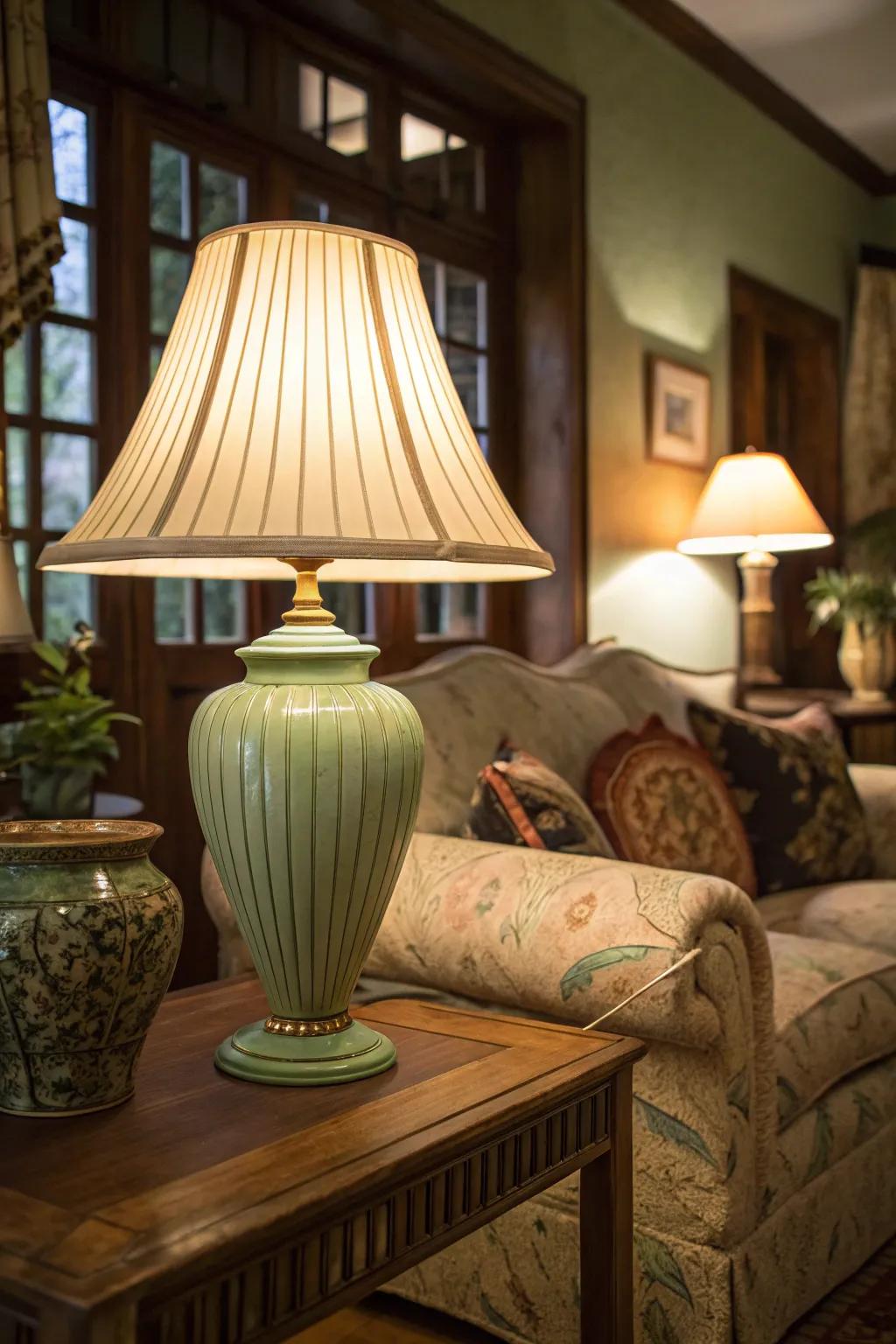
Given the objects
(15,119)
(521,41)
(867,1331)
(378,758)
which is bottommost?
(867,1331)

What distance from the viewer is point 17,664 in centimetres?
237

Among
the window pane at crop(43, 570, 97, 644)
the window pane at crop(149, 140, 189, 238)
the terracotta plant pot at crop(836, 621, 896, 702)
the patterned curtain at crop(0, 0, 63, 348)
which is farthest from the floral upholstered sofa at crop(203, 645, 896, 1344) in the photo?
the terracotta plant pot at crop(836, 621, 896, 702)

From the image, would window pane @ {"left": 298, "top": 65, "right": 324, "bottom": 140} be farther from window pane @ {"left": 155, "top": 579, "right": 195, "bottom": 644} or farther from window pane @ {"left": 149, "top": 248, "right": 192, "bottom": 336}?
window pane @ {"left": 155, "top": 579, "right": 195, "bottom": 644}

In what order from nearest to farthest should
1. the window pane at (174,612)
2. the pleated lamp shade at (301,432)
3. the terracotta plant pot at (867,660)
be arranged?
the pleated lamp shade at (301,432), the window pane at (174,612), the terracotta plant pot at (867,660)

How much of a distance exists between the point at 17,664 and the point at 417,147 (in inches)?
73.8

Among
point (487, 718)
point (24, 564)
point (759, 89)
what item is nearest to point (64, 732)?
point (24, 564)

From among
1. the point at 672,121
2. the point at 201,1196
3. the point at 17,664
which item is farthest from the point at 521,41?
the point at 201,1196

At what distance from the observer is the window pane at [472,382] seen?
3.64m

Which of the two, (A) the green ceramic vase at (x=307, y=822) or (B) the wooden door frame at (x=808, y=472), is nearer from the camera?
(A) the green ceramic vase at (x=307, y=822)

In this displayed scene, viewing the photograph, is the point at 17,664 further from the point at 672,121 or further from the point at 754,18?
the point at 754,18

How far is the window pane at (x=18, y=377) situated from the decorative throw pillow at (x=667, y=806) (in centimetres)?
126

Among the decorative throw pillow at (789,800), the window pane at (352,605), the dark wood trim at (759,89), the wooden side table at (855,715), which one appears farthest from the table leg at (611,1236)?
the dark wood trim at (759,89)

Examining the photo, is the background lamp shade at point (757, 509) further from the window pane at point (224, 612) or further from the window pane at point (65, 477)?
the window pane at point (65, 477)

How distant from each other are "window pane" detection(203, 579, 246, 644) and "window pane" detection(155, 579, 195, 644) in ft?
0.13
